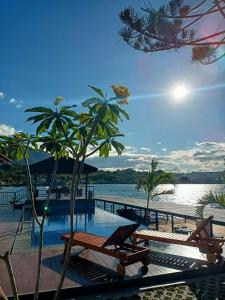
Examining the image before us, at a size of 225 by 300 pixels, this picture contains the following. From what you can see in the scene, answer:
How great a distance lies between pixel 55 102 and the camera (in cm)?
254

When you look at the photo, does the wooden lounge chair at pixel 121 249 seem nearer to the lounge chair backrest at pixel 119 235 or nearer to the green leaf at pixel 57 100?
the lounge chair backrest at pixel 119 235

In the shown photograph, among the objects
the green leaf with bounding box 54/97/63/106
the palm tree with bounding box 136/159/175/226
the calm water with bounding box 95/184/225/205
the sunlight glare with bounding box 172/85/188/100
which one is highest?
the sunlight glare with bounding box 172/85/188/100

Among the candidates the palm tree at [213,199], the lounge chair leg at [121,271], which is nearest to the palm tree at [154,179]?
the palm tree at [213,199]

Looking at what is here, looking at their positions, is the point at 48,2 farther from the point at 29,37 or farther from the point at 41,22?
the point at 29,37

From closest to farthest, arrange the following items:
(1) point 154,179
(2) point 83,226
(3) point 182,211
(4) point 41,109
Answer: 1. (4) point 41,109
2. (2) point 83,226
3. (3) point 182,211
4. (1) point 154,179

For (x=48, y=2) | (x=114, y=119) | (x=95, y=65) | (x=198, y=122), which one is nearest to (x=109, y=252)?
(x=114, y=119)

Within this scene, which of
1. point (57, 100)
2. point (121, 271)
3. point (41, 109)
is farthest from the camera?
point (121, 271)

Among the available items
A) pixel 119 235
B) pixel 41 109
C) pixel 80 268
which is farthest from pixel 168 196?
pixel 41 109

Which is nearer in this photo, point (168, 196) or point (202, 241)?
point (202, 241)

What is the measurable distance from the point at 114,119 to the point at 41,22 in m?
6.10

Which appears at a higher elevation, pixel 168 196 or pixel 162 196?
pixel 162 196

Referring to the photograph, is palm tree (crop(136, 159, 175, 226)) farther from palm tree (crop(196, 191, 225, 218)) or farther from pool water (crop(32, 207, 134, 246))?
palm tree (crop(196, 191, 225, 218))

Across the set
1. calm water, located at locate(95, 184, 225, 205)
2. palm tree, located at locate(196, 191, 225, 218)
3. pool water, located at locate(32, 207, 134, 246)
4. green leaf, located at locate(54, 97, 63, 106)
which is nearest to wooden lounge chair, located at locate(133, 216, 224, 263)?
palm tree, located at locate(196, 191, 225, 218)

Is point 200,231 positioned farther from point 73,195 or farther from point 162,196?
point 162,196
